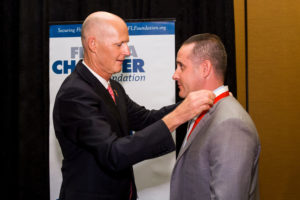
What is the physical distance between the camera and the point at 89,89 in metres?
1.57

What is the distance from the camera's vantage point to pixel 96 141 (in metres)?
1.42

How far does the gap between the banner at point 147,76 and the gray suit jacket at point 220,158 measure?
5.00ft

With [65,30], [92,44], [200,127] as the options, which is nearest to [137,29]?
[65,30]

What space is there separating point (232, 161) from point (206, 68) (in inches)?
22.1

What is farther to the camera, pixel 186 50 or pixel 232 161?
pixel 186 50

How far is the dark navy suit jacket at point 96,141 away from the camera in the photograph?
53.9 inches

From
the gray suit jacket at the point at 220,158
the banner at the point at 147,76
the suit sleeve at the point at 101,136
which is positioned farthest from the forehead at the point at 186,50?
the banner at the point at 147,76

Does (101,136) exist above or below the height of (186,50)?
below

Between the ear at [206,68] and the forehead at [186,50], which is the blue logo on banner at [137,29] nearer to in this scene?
the forehead at [186,50]

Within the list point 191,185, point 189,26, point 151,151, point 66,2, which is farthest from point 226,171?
point 66,2

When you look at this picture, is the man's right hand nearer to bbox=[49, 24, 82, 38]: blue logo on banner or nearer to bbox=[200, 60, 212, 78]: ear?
bbox=[200, 60, 212, 78]: ear

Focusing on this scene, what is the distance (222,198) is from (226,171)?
109mm
